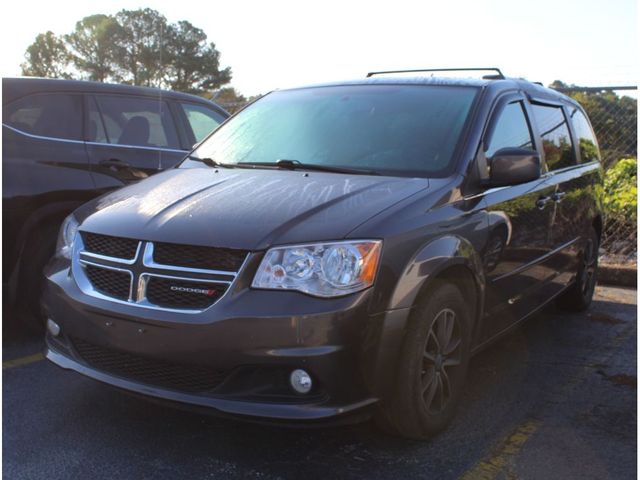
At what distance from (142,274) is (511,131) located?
2.39 metres

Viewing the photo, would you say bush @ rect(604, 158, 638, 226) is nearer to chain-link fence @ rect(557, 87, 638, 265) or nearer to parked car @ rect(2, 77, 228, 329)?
chain-link fence @ rect(557, 87, 638, 265)

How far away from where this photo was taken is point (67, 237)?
3539 mm

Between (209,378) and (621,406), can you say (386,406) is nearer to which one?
(209,378)

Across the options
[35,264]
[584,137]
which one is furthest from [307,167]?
[584,137]

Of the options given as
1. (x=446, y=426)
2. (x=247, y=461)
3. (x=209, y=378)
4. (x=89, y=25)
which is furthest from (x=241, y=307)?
(x=89, y=25)

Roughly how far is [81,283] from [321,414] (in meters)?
1.23

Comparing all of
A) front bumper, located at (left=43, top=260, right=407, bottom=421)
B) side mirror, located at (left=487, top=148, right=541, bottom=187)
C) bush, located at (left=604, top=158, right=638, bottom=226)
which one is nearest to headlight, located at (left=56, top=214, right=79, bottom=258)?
front bumper, located at (left=43, top=260, right=407, bottom=421)

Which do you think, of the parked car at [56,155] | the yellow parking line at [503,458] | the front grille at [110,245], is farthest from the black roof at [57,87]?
the yellow parking line at [503,458]

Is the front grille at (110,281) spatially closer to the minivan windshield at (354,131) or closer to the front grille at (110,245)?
the front grille at (110,245)

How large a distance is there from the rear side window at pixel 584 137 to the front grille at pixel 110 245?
150 inches

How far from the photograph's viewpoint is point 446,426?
3355mm

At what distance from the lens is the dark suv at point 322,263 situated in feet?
9.00

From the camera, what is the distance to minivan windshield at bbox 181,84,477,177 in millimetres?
3678

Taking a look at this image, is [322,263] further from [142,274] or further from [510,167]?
[510,167]
